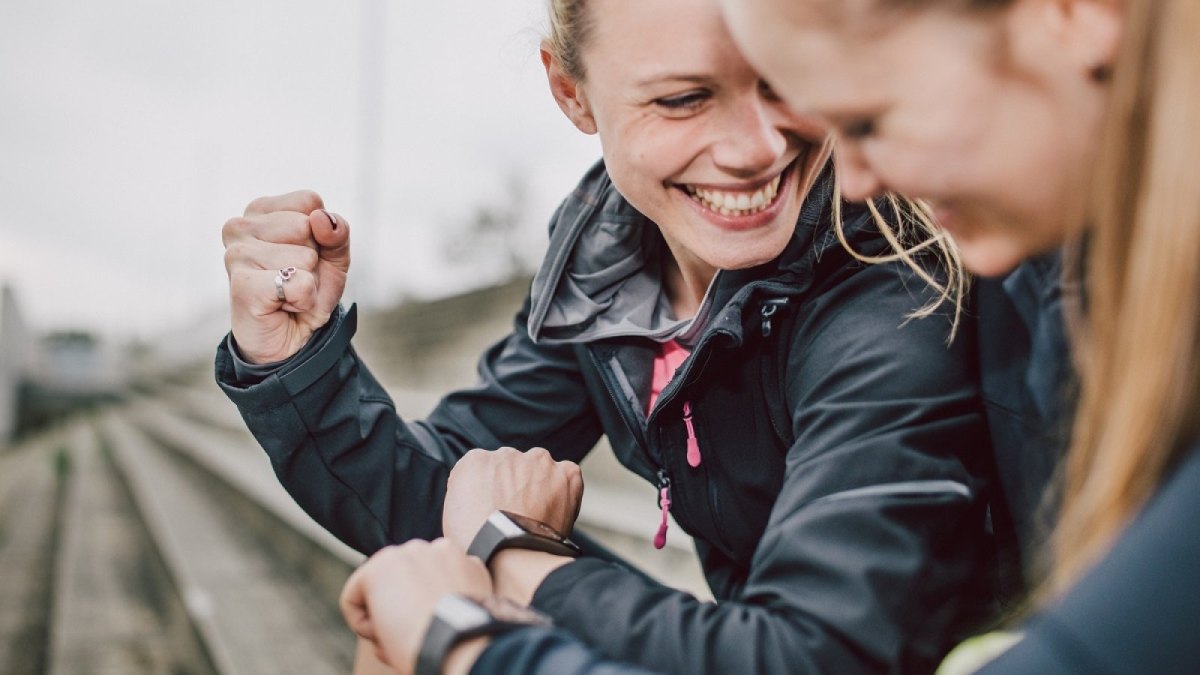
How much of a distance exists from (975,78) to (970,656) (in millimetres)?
490

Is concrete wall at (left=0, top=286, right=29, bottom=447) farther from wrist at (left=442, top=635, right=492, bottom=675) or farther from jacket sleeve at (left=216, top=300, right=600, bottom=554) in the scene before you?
wrist at (left=442, top=635, right=492, bottom=675)

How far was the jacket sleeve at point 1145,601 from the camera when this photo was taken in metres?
0.49

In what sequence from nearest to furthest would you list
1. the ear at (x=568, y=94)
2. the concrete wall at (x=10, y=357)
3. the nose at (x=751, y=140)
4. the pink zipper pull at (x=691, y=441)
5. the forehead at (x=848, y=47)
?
the forehead at (x=848, y=47), the nose at (x=751, y=140), the pink zipper pull at (x=691, y=441), the ear at (x=568, y=94), the concrete wall at (x=10, y=357)

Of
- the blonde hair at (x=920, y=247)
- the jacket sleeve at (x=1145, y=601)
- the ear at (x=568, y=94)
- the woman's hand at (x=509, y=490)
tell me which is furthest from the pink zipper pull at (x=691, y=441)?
the jacket sleeve at (x=1145, y=601)

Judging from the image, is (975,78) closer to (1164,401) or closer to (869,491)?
(1164,401)

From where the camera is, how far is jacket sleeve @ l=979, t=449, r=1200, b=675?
0.49 metres

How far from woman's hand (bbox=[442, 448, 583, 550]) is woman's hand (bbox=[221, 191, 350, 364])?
0.26 meters

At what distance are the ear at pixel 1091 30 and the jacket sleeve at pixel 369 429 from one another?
85cm

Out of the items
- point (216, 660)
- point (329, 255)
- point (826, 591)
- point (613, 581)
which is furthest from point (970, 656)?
point (216, 660)

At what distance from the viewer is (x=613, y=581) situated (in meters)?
0.85

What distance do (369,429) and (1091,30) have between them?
2.96 ft

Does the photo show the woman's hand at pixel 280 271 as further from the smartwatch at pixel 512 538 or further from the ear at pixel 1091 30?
the ear at pixel 1091 30

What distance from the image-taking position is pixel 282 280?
1095 millimetres

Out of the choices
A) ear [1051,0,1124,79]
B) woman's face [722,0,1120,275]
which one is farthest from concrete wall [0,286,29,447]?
ear [1051,0,1124,79]
